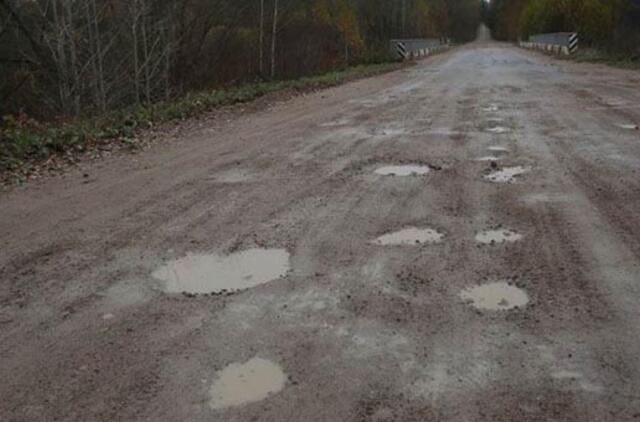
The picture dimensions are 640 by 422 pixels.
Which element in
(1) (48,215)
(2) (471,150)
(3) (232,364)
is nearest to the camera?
(3) (232,364)

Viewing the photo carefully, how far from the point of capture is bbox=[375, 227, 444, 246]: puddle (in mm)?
4809

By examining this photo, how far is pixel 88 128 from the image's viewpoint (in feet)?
32.5

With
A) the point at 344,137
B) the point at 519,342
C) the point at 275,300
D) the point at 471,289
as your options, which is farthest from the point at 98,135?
the point at 519,342

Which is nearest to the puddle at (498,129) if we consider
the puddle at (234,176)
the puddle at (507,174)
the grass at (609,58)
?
the puddle at (507,174)

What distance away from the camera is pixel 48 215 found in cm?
598

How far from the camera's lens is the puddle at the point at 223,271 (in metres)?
4.21

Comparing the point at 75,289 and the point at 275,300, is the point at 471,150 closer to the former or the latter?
the point at 275,300

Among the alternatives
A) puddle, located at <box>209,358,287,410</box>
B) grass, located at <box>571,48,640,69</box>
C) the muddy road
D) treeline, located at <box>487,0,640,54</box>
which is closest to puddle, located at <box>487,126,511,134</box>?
the muddy road

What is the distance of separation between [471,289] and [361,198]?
7.28 feet

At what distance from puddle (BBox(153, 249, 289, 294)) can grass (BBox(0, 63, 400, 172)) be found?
4472mm

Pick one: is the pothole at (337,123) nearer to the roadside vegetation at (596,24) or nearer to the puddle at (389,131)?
the puddle at (389,131)

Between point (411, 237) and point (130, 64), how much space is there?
42.7 ft

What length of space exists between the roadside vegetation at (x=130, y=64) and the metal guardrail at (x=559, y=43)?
48.4 feet

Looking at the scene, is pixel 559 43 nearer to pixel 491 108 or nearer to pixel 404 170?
pixel 491 108
